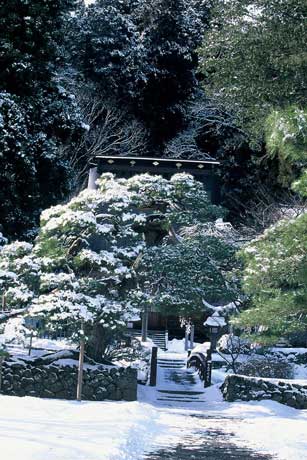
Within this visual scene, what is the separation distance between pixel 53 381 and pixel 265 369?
7149 mm

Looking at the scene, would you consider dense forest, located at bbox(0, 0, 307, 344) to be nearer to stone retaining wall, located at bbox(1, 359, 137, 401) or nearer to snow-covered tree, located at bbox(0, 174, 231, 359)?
snow-covered tree, located at bbox(0, 174, 231, 359)

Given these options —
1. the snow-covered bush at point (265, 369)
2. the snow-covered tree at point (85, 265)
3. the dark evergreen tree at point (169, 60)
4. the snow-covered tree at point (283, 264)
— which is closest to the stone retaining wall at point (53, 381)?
the snow-covered tree at point (85, 265)

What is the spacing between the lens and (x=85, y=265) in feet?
46.6

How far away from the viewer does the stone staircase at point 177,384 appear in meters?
16.4

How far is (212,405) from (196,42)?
22.1 metres

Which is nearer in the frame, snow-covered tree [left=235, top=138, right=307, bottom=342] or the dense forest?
snow-covered tree [left=235, top=138, right=307, bottom=342]

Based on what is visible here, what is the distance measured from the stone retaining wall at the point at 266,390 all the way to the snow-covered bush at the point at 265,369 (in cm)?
240

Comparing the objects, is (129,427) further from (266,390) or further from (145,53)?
(145,53)

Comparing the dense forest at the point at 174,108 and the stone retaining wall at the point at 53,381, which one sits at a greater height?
the dense forest at the point at 174,108

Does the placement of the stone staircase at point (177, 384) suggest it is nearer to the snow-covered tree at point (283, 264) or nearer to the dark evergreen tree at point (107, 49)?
the snow-covered tree at point (283, 264)

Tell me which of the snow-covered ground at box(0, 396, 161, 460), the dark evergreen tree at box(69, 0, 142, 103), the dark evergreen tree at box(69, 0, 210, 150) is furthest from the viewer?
the dark evergreen tree at box(69, 0, 210, 150)

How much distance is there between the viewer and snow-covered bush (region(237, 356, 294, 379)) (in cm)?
1823

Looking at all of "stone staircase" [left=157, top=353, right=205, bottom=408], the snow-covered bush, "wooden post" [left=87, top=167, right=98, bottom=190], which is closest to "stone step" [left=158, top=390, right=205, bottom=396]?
"stone staircase" [left=157, top=353, right=205, bottom=408]

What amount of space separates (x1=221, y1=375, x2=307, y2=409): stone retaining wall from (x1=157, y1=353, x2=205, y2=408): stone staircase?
1.06 m
